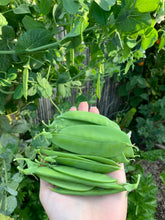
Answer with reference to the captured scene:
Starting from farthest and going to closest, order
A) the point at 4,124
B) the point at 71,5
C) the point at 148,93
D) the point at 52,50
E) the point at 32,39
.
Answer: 1. the point at 148,93
2. the point at 4,124
3. the point at 52,50
4. the point at 32,39
5. the point at 71,5

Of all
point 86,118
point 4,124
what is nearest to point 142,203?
point 86,118

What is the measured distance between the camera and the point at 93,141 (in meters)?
0.71

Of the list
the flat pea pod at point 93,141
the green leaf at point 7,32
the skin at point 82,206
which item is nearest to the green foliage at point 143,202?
the skin at point 82,206

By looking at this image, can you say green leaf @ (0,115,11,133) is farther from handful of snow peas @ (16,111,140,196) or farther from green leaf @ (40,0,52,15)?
green leaf @ (40,0,52,15)

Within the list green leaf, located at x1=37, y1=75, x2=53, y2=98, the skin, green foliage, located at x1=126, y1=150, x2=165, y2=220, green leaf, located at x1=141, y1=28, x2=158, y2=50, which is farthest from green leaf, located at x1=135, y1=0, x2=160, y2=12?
green foliage, located at x1=126, y1=150, x2=165, y2=220

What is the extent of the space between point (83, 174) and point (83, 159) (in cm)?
5

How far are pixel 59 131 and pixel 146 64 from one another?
183 cm

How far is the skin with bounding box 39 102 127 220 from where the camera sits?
685 mm

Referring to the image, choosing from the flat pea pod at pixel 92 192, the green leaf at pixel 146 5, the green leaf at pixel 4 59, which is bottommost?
the flat pea pod at pixel 92 192

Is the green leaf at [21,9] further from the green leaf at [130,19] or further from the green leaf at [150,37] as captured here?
the green leaf at [150,37]

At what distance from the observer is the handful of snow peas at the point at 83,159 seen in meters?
0.67

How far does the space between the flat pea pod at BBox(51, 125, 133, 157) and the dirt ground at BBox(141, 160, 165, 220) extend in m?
1.18

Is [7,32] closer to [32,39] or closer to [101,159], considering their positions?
[32,39]

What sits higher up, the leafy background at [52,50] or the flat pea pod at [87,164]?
the leafy background at [52,50]
